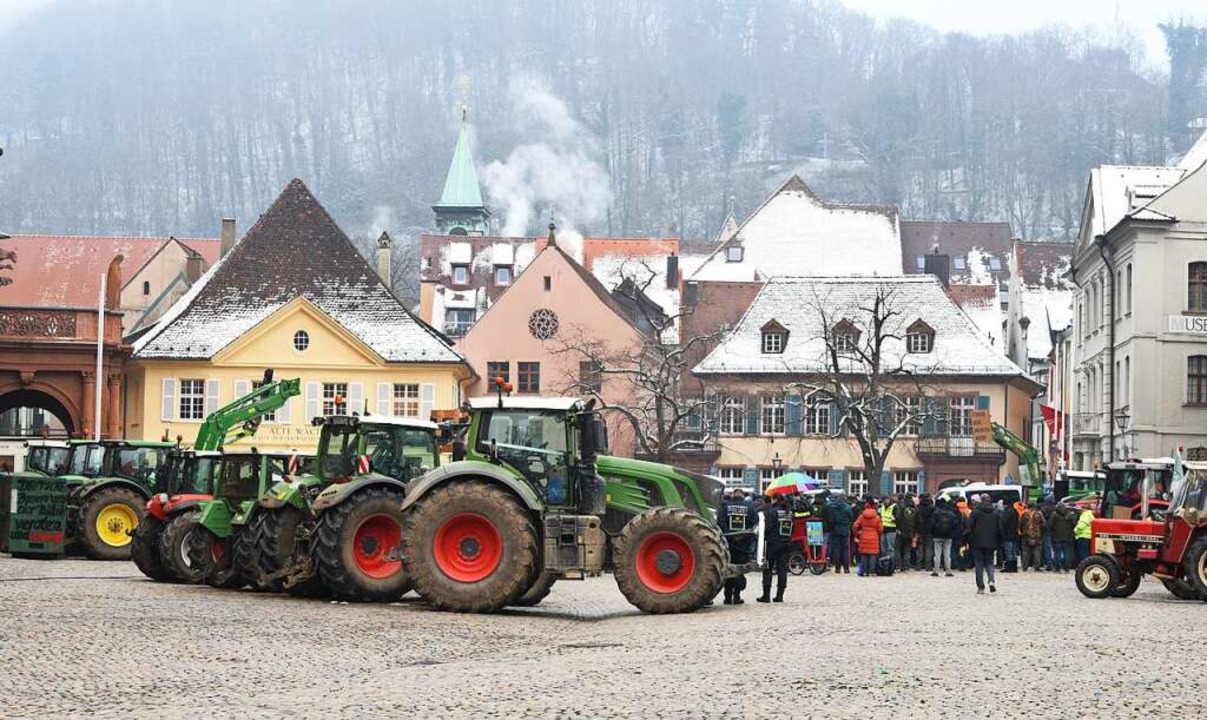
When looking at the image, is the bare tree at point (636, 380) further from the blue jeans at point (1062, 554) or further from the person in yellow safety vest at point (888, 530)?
the blue jeans at point (1062, 554)

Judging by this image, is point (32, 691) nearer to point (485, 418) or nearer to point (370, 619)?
point (370, 619)

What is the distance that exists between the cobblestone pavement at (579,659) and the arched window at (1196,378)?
33.1 metres

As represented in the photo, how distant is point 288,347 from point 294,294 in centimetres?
202

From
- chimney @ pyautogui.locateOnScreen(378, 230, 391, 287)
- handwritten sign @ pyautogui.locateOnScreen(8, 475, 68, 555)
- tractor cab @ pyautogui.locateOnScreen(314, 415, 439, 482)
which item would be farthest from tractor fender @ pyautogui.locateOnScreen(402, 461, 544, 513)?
chimney @ pyautogui.locateOnScreen(378, 230, 391, 287)

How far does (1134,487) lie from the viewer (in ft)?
129

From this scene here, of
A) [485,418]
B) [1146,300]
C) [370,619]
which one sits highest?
[1146,300]

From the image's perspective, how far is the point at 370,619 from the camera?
2133 centimetres

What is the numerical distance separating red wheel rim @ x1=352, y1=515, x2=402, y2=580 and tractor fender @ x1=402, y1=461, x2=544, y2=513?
1328 mm

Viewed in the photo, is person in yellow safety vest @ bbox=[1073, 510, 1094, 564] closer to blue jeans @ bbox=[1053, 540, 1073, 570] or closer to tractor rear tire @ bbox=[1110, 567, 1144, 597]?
blue jeans @ bbox=[1053, 540, 1073, 570]

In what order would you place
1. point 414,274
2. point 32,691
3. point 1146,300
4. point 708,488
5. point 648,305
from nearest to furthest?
point 32,691
point 708,488
point 1146,300
point 648,305
point 414,274

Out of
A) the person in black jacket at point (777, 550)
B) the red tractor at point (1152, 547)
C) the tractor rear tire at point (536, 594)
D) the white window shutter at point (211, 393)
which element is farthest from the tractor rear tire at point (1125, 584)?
the white window shutter at point (211, 393)

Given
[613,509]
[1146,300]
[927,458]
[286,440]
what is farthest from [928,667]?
[927,458]

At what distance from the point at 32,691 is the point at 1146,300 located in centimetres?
4771

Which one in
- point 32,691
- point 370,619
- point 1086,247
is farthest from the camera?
point 1086,247
